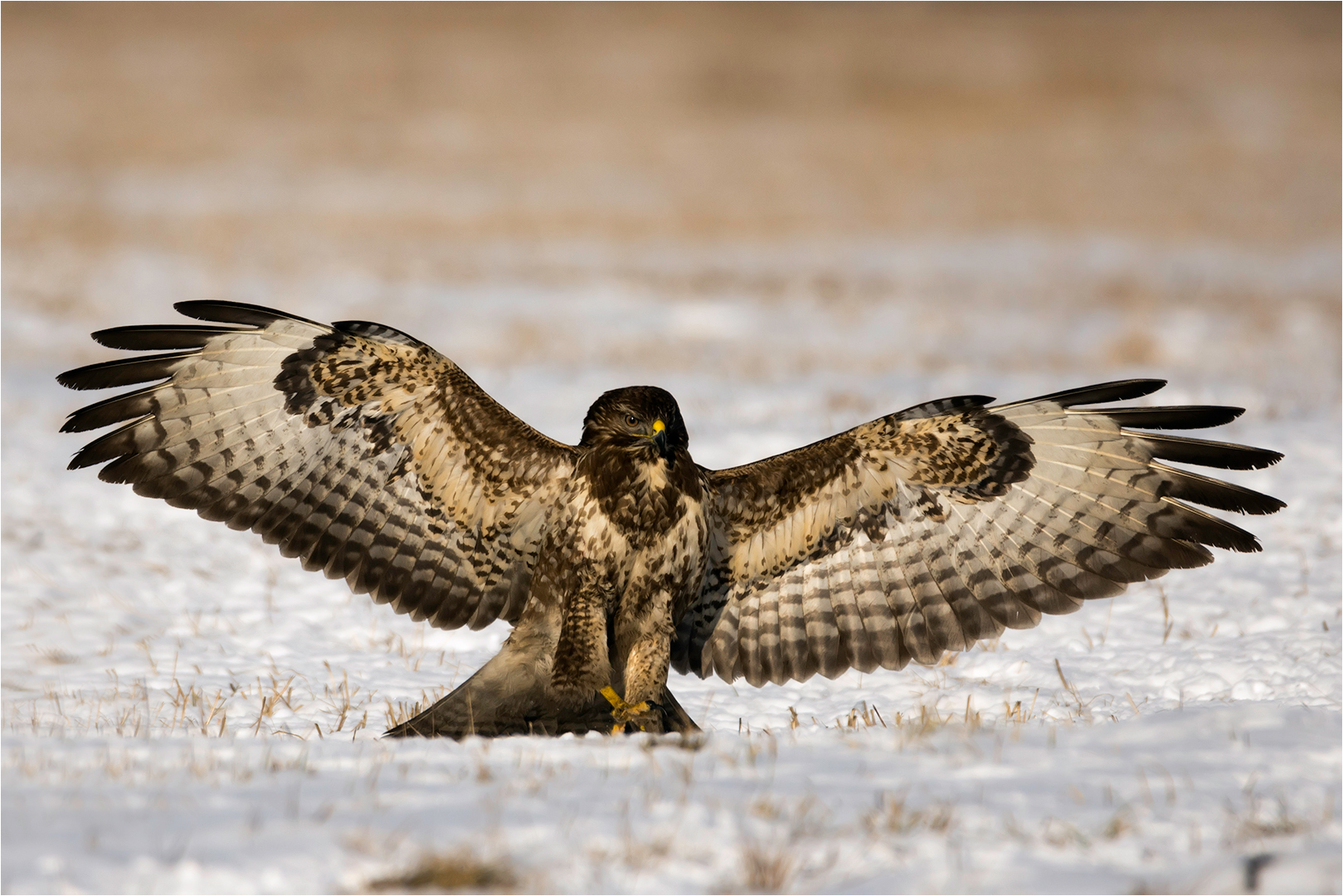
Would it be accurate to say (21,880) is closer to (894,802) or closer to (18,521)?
(894,802)

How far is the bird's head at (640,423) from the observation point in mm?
5449

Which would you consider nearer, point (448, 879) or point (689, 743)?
point (448, 879)

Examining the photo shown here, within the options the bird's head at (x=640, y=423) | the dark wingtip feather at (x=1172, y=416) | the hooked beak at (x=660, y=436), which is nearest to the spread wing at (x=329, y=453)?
the bird's head at (x=640, y=423)

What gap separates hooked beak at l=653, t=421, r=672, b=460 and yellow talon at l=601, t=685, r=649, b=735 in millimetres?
1016

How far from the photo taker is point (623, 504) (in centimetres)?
554

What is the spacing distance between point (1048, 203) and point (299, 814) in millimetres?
32567

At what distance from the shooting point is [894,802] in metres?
4.15

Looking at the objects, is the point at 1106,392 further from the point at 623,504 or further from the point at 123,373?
the point at 123,373

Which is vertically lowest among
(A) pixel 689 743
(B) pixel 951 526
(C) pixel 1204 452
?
(A) pixel 689 743

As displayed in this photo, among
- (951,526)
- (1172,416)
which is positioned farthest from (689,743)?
(1172,416)

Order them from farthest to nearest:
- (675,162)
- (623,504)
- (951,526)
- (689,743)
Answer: (675,162)
(951,526)
(623,504)
(689,743)

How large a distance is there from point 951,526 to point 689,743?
1.75 meters

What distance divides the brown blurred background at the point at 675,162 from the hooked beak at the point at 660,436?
1044 centimetres

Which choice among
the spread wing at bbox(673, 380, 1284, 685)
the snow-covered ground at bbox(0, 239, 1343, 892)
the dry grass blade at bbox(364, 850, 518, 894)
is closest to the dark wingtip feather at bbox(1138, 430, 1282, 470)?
the spread wing at bbox(673, 380, 1284, 685)
